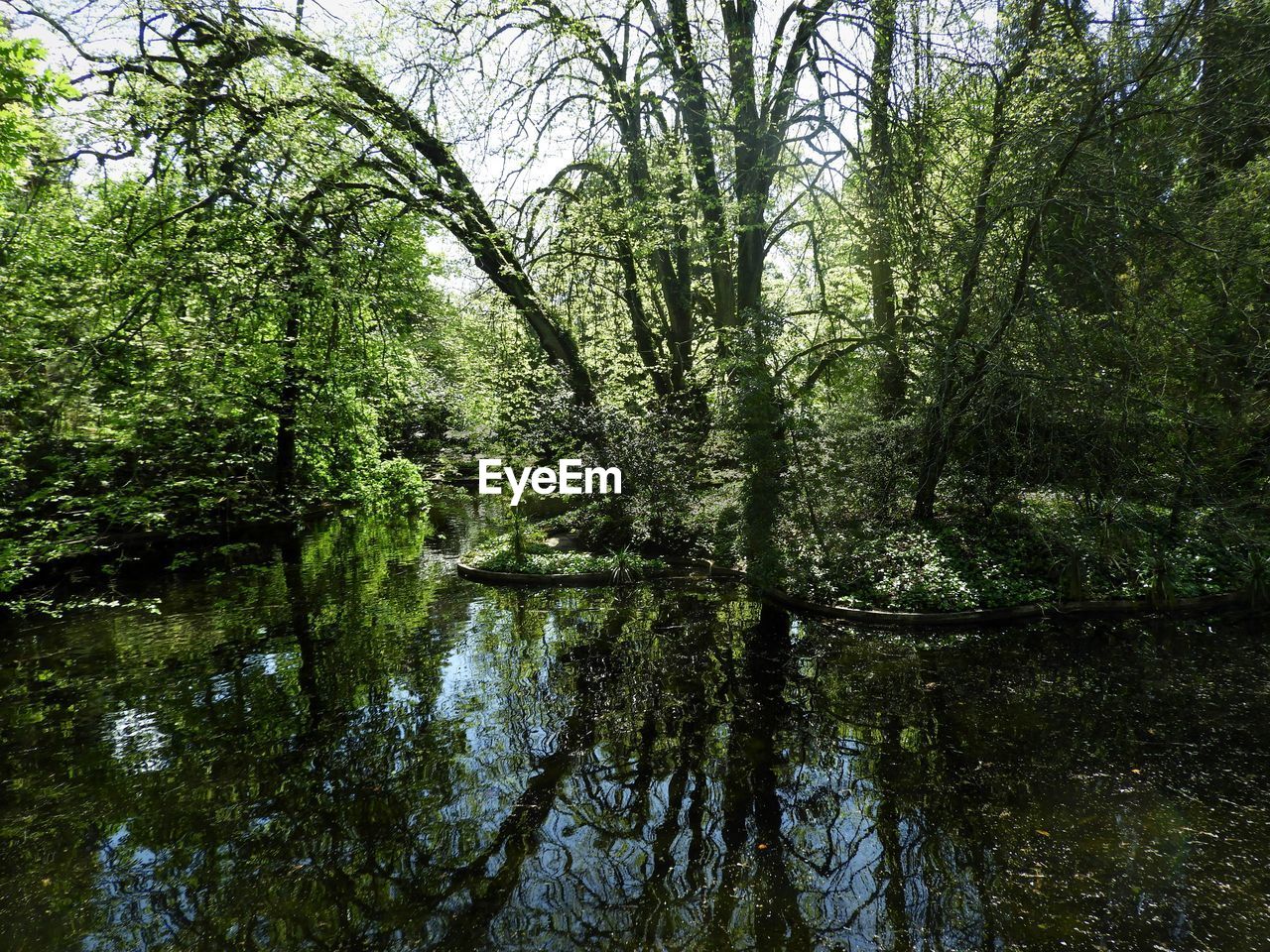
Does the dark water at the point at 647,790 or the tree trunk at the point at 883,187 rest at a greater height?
the tree trunk at the point at 883,187

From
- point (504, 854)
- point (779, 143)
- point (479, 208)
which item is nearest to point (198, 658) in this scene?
point (504, 854)

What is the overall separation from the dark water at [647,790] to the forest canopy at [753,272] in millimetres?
1689

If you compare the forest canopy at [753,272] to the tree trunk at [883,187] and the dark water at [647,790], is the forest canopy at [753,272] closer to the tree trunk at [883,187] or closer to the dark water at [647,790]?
the tree trunk at [883,187]

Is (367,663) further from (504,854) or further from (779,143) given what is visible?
(779,143)

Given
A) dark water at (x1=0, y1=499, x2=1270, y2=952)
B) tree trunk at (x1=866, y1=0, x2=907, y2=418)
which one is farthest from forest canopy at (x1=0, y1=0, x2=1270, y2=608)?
dark water at (x1=0, y1=499, x2=1270, y2=952)

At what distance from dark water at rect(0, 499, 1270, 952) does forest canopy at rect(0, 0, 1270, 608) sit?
1.69 metres

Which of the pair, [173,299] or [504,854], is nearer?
[504,854]

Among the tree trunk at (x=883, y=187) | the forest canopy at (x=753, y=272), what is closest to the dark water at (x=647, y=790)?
the forest canopy at (x=753, y=272)

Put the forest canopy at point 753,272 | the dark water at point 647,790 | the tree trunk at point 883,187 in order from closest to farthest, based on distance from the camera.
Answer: the dark water at point 647,790, the forest canopy at point 753,272, the tree trunk at point 883,187

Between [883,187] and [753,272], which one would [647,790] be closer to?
[883,187]

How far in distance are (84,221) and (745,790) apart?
42.7ft

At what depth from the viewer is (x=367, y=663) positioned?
23.7ft

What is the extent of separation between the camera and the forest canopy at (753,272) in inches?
256

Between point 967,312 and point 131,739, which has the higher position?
point 967,312
